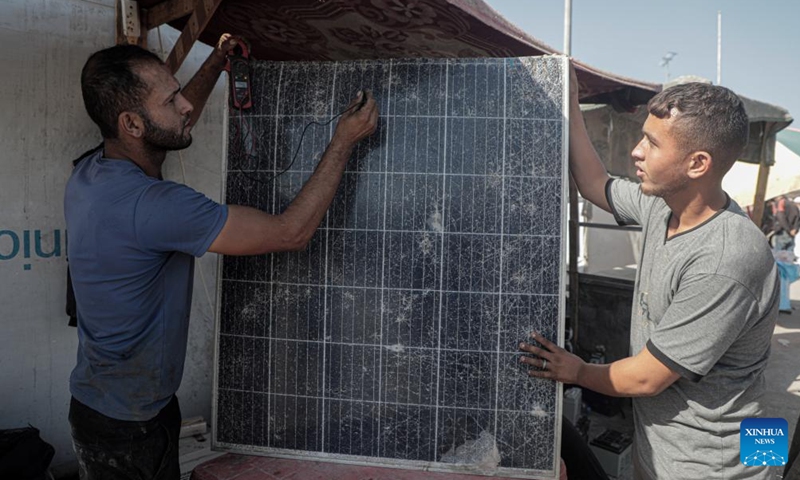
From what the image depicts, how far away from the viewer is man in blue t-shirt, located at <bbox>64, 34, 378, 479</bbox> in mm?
1935

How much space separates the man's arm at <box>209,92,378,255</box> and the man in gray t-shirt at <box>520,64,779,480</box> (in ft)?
3.08

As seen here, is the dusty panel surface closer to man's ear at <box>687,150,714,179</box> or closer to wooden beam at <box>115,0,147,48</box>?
man's ear at <box>687,150,714,179</box>

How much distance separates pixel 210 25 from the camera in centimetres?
308

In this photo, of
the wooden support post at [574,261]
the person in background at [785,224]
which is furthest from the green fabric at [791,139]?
the wooden support post at [574,261]

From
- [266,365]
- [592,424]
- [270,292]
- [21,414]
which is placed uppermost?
[270,292]

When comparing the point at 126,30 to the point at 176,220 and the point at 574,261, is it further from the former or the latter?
the point at 574,261

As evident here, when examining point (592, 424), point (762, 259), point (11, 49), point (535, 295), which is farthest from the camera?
point (592, 424)

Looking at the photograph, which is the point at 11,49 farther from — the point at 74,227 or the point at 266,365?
the point at 266,365

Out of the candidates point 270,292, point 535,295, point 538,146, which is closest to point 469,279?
point 535,295

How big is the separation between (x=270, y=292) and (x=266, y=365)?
1.00 ft

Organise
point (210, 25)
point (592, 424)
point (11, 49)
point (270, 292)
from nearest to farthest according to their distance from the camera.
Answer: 1. point (270, 292)
2. point (210, 25)
3. point (11, 49)
4. point (592, 424)

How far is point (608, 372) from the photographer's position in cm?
205

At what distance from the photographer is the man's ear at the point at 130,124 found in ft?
6.72

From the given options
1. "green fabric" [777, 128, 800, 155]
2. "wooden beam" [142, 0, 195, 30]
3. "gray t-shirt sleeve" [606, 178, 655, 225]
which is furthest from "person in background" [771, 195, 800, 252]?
"wooden beam" [142, 0, 195, 30]
